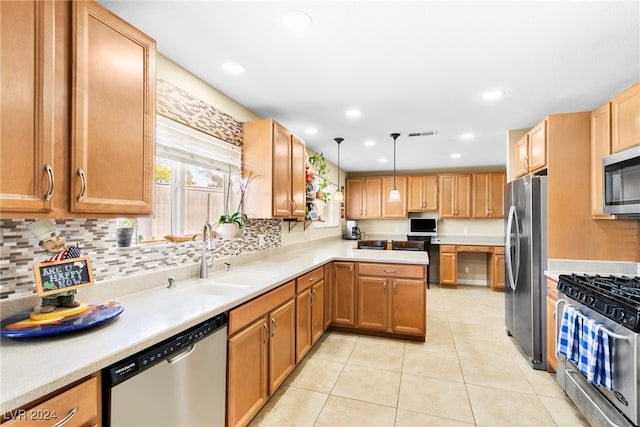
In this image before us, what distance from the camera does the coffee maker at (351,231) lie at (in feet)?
20.6

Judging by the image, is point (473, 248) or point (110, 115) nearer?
point (110, 115)

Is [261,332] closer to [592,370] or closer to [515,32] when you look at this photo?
[592,370]

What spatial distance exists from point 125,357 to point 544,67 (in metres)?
3.00

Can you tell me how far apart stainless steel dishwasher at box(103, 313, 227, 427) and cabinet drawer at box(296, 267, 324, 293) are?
0.99 m

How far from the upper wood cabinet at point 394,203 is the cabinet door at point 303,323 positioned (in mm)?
4069

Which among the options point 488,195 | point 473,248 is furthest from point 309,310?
point 488,195

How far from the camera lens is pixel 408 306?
3.11m

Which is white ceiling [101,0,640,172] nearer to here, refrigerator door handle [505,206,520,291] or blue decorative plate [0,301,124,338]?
refrigerator door handle [505,206,520,291]

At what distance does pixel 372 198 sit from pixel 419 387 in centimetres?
455

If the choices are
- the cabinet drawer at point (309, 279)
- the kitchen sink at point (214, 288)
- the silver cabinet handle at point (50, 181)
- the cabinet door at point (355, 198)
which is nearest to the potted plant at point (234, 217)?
the kitchen sink at point (214, 288)

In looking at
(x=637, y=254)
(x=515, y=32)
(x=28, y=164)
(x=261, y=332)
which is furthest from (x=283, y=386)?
(x=637, y=254)

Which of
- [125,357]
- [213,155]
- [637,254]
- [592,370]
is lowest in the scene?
[592,370]

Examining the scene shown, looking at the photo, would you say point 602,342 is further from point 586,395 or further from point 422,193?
point 422,193

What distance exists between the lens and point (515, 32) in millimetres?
1724
